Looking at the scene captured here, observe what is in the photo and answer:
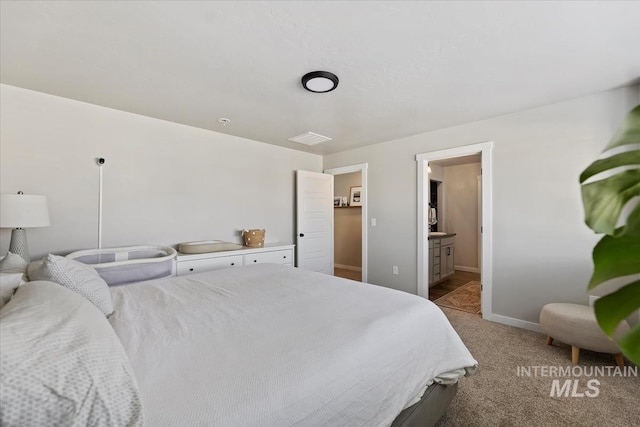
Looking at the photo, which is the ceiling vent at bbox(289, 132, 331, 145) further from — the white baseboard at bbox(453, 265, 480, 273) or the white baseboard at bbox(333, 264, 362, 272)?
the white baseboard at bbox(453, 265, 480, 273)

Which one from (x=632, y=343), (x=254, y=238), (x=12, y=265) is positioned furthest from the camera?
(x=254, y=238)

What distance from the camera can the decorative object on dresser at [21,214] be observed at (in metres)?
2.12

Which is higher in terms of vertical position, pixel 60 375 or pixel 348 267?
pixel 60 375

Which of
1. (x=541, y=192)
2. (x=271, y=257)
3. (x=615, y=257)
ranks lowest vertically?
(x=271, y=257)

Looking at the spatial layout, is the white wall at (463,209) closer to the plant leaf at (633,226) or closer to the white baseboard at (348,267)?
the white baseboard at (348,267)

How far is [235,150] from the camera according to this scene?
13.2ft

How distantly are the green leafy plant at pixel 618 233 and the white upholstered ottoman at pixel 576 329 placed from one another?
2317mm

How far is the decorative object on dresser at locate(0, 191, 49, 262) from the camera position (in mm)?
2123

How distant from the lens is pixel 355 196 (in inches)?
250

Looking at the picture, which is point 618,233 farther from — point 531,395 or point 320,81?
point 320,81

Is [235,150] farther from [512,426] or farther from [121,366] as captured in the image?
[512,426]

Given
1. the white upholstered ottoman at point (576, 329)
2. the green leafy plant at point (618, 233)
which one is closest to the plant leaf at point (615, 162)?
the green leafy plant at point (618, 233)

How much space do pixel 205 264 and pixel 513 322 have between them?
11.4 ft

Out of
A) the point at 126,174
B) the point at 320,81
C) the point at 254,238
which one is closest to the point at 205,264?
the point at 254,238
